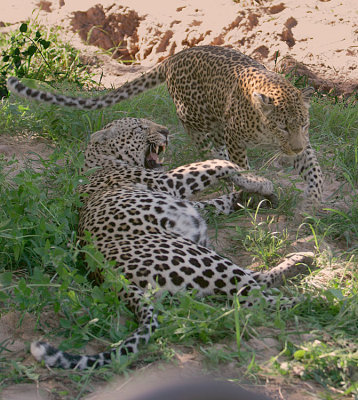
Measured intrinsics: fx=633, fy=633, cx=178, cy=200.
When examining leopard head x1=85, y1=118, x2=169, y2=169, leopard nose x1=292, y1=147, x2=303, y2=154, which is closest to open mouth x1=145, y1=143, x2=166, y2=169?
leopard head x1=85, y1=118, x2=169, y2=169

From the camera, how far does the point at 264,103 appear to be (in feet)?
18.8

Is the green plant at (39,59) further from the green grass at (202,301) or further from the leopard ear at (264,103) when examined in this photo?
the leopard ear at (264,103)

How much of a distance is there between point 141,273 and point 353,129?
13.9 ft

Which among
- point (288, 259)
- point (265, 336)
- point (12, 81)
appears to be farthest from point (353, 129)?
point (265, 336)

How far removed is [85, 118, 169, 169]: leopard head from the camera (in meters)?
5.90

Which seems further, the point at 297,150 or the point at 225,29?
the point at 225,29

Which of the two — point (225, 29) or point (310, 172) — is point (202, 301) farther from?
point (225, 29)

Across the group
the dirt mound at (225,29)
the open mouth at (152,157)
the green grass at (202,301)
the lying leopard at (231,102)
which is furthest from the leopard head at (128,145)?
the dirt mound at (225,29)

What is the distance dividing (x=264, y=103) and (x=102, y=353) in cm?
312

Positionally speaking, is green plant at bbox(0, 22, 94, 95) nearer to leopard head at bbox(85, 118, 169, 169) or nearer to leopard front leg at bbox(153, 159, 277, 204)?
leopard head at bbox(85, 118, 169, 169)

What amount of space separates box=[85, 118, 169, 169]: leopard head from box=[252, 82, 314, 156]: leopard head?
102cm

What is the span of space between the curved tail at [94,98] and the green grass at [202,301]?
2.08 feet

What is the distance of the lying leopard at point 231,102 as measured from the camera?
5789 millimetres

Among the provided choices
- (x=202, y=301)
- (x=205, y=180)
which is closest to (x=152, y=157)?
(x=205, y=180)
